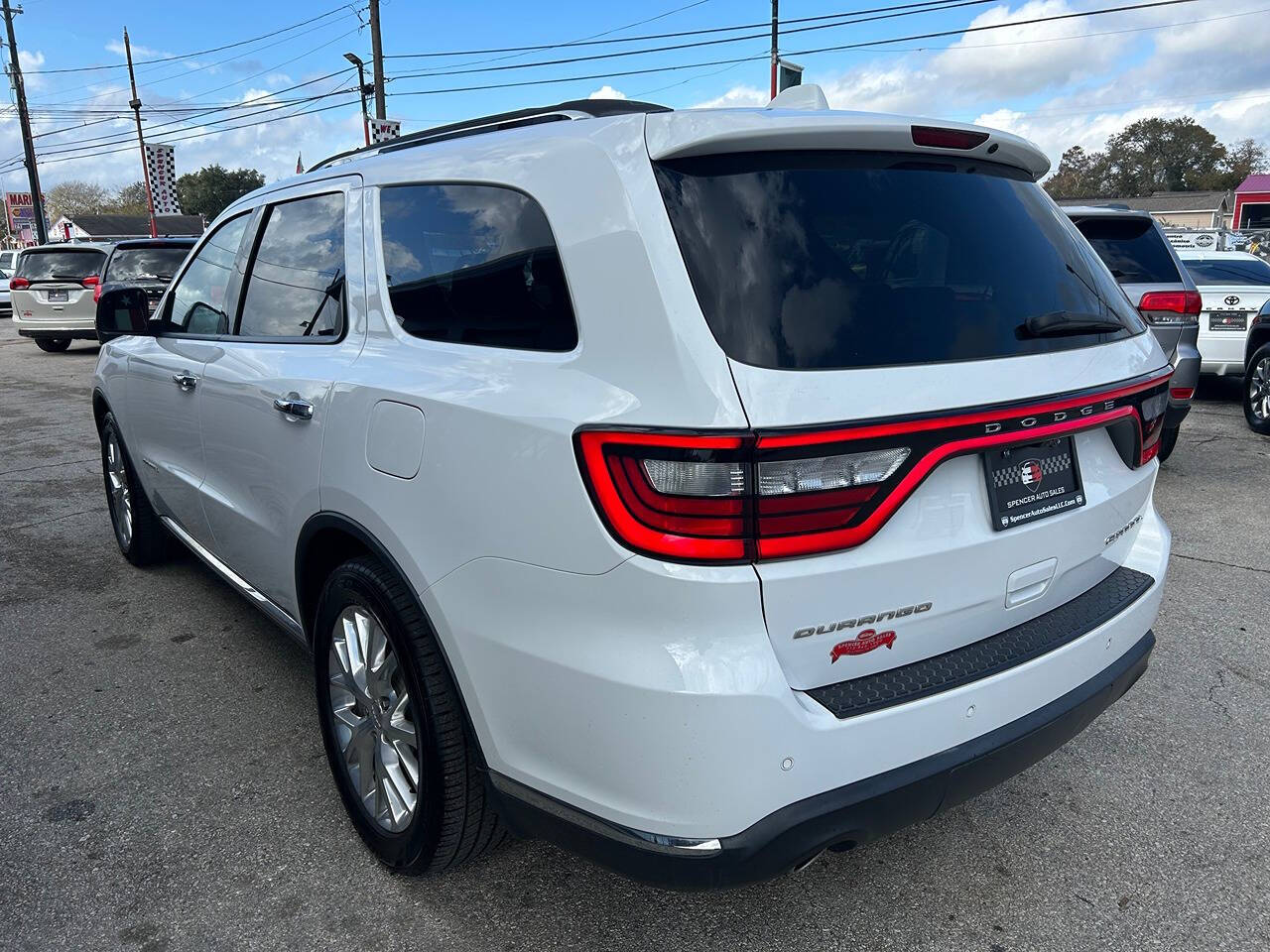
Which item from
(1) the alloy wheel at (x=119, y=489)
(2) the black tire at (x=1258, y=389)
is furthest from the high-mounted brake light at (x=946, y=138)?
(2) the black tire at (x=1258, y=389)

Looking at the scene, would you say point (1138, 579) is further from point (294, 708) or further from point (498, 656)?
point (294, 708)

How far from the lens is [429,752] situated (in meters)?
2.16

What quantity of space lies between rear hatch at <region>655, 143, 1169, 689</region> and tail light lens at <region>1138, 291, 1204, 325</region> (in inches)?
184

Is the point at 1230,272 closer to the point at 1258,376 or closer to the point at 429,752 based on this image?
the point at 1258,376

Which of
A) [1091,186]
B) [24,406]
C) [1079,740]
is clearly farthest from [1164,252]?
[1091,186]

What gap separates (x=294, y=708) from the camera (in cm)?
338

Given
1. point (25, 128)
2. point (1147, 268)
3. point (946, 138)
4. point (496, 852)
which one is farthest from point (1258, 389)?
point (25, 128)

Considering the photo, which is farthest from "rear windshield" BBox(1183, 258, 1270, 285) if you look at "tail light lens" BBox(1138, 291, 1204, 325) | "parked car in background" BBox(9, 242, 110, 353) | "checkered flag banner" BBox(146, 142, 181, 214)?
"checkered flag banner" BBox(146, 142, 181, 214)

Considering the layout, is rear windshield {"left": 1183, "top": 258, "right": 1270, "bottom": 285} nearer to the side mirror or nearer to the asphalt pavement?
the asphalt pavement

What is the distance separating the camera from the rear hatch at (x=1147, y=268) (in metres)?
6.26

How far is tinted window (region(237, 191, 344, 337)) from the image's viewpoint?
2684 mm

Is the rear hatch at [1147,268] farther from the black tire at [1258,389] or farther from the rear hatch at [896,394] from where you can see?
the rear hatch at [896,394]

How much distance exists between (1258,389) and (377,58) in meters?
23.3

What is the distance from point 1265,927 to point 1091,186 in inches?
4017
